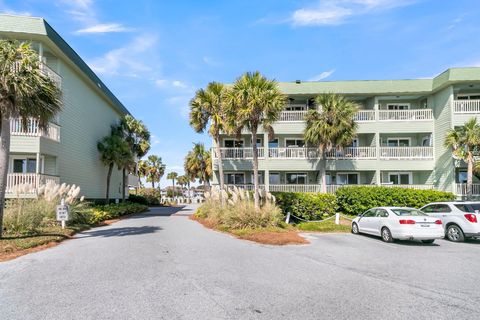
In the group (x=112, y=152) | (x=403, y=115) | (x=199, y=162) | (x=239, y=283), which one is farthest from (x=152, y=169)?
(x=239, y=283)

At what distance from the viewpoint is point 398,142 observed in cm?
3045

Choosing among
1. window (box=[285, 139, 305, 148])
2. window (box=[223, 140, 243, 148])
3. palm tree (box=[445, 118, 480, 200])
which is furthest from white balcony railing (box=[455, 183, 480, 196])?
window (box=[223, 140, 243, 148])

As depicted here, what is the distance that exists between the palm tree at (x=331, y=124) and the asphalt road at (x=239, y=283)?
14077mm

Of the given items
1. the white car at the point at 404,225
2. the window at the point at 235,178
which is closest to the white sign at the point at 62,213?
the white car at the point at 404,225

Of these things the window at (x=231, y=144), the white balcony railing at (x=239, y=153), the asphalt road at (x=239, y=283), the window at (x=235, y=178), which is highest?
the window at (x=231, y=144)

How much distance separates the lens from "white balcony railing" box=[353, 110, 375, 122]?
2888cm

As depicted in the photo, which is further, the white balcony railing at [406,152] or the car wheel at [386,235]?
the white balcony railing at [406,152]

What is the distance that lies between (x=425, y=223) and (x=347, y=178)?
17109 mm

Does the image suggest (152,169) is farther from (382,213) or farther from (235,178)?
(382,213)

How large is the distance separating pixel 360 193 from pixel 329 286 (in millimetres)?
17151

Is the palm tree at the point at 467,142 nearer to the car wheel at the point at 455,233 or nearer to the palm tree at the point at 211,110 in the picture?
the car wheel at the point at 455,233

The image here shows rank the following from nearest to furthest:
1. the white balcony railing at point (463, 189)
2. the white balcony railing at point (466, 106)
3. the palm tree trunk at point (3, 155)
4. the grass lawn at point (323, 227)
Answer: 1. the palm tree trunk at point (3, 155)
2. the grass lawn at point (323, 227)
3. the white balcony railing at point (463, 189)
4. the white balcony railing at point (466, 106)

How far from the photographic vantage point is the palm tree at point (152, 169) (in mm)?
65875

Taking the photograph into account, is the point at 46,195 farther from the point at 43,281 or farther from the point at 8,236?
the point at 43,281
